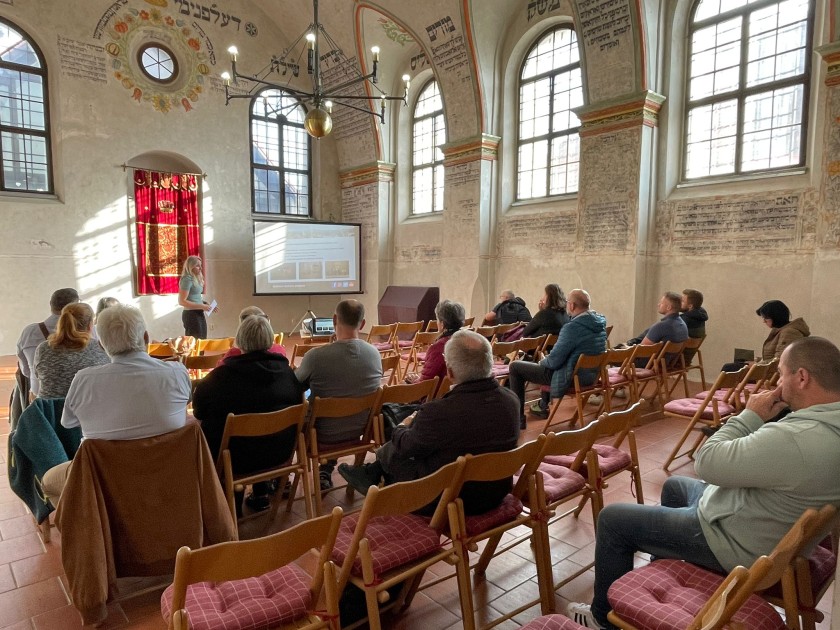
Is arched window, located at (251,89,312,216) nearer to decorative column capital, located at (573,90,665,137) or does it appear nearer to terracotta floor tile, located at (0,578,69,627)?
decorative column capital, located at (573,90,665,137)

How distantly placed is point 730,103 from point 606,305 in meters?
2.86

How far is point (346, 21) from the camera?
1017 cm

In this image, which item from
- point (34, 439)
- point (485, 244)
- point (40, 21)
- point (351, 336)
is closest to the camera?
point (34, 439)

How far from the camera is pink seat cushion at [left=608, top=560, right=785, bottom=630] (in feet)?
5.04

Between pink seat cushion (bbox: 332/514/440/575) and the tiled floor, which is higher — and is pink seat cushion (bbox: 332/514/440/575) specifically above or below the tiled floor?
above

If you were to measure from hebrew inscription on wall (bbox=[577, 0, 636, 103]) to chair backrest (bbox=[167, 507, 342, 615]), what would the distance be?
7.12 m

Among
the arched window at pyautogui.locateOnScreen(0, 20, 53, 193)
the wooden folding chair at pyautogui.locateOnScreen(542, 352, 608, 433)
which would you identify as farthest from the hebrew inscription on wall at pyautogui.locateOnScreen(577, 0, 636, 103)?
the arched window at pyautogui.locateOnScreen(0, 20, 53, 193)

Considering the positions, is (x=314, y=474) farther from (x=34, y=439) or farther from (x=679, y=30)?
(x=679, y=30)

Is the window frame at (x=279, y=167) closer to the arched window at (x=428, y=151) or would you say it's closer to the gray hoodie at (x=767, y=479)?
the arched window at (x=428, y=151)

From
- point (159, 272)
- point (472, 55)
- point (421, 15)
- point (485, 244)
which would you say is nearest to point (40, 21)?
point (159, 272)

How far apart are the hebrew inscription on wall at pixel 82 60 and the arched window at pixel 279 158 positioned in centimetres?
263

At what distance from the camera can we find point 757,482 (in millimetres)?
1626

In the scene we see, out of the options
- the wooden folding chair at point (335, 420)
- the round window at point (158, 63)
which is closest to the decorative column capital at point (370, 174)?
the round window at point (158, 63)

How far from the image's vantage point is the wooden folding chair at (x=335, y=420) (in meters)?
2.93
